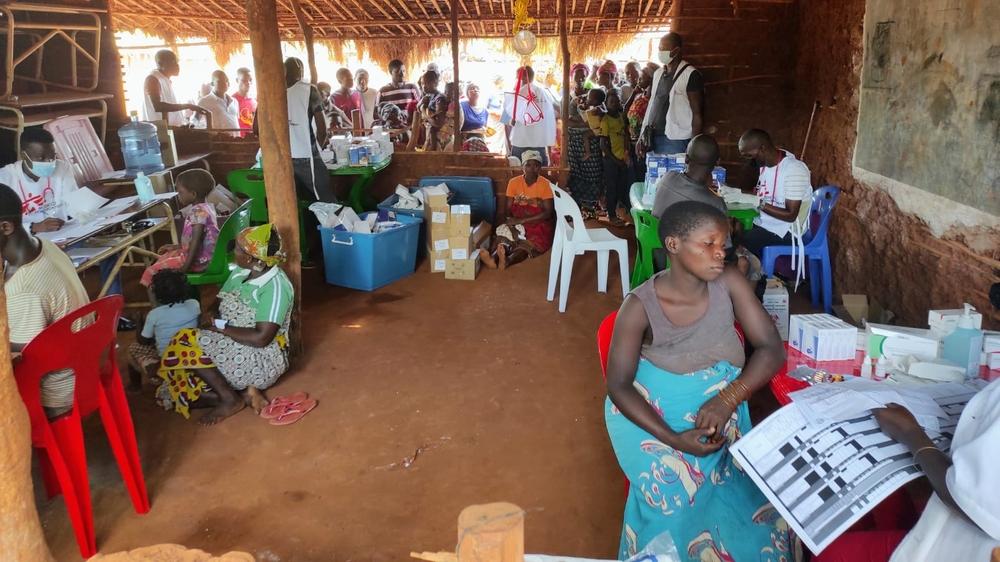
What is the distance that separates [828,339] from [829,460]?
607 mm

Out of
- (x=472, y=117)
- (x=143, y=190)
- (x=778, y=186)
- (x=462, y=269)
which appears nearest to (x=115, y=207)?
(x=143, y=190)

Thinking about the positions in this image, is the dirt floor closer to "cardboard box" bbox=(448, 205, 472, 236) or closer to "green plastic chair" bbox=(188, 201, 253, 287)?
"green plastic chair" bbox=(188, 201, 253, 287)

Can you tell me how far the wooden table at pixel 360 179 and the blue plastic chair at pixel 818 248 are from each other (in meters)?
3.61

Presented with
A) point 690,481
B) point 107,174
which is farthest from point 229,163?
point 690,481

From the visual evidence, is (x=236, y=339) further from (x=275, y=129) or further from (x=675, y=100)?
(x=675, y=100)

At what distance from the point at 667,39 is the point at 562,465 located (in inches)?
183

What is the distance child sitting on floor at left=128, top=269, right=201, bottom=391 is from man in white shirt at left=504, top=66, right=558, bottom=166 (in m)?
4.61

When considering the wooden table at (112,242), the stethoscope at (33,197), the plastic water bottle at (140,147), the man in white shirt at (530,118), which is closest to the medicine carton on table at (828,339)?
the wooden table at (112,242)

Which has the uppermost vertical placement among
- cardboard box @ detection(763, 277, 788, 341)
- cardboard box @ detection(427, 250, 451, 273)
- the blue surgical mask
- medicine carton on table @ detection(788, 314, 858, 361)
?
the blue surgical mask

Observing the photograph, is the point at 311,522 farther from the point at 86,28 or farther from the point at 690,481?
the point at 86,28

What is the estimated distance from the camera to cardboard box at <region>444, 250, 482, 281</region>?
612 cm

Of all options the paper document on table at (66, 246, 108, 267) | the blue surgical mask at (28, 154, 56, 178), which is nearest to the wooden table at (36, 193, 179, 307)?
the paper document on table at (66, 246, 108, 267)

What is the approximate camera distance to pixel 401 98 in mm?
9211

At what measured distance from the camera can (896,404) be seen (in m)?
1.93
